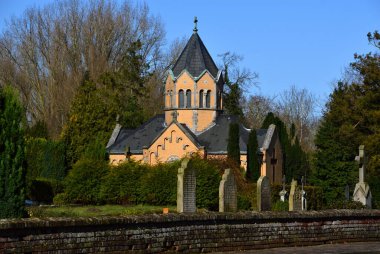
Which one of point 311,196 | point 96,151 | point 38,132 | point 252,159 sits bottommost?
point 311,196

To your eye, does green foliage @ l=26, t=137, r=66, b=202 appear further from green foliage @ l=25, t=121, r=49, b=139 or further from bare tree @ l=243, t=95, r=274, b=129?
bare tree @ l=243, t=95, r=274, b=129

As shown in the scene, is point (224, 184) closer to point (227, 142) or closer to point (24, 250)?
point (24, 250)

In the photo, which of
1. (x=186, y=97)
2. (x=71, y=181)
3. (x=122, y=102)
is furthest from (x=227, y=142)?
(x=71, y=181)

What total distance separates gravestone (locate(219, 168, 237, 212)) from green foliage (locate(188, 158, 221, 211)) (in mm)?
11458

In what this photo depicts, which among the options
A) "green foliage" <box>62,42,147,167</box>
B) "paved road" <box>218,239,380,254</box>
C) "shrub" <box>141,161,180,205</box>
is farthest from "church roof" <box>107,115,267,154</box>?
"paved road" <box>218,239,380,254</box>

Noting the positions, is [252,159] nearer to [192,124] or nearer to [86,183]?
[192,124]

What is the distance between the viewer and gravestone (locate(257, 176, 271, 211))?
24.3 meters

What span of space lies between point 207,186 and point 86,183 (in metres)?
7.20

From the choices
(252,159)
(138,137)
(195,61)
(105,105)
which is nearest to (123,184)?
(252,159)

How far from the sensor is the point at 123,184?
3941 cm

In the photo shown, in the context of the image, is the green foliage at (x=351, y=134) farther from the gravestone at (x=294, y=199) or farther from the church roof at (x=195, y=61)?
the gravestone at (x=294, y=199)

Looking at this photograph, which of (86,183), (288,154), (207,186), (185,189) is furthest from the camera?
(288,154)

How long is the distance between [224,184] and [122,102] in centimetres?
4642

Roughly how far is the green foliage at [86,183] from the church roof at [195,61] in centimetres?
2161
